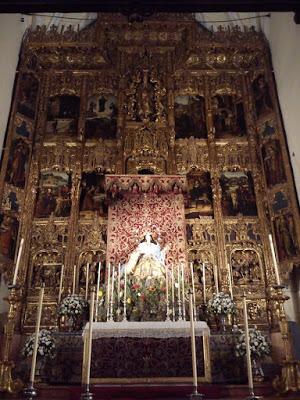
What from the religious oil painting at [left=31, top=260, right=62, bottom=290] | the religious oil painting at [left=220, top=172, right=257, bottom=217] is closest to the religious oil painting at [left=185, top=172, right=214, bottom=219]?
the religious oil painting at [left=220, top=172, right=257, bottom=217]

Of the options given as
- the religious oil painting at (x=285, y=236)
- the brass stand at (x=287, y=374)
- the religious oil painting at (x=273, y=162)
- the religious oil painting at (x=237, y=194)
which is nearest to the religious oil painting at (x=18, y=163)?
the religious oil painting at (x=237, y=194)

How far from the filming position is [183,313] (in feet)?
26.8

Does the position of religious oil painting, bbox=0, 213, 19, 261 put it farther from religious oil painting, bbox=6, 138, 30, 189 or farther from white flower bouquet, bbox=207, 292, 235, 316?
white flower bouquet, bbox=207, 292, 235, 316

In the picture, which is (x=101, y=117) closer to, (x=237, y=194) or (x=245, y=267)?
(x=237, y=194)

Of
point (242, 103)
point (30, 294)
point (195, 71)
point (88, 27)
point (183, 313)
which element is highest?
point (88, 27)

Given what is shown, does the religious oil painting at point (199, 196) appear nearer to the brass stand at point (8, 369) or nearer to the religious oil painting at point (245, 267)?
the religious oil painting at point (245, 267)

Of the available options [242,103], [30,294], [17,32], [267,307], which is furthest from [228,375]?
[17,32]

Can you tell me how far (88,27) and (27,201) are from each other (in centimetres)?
670

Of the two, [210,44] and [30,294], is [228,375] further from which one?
[210,44]

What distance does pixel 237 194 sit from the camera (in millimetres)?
11422

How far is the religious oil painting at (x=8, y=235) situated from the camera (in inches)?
397

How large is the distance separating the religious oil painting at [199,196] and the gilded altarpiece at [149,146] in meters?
0.03

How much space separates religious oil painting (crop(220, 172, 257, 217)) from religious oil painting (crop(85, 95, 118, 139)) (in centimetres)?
342

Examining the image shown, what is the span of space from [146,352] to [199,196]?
5249 mm
